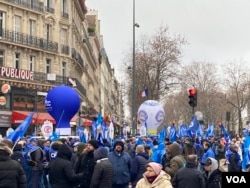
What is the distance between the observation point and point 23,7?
44.0 metres

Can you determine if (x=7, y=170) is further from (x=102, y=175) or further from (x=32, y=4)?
(x=32, y=4)

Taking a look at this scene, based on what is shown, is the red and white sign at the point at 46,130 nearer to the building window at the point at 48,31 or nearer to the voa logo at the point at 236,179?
the voa logo at the point at 236,179

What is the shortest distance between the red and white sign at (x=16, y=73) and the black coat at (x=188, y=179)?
32.6 meters

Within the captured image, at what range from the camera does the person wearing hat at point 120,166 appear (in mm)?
11922

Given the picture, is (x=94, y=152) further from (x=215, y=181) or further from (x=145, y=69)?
(x=145, y=69)

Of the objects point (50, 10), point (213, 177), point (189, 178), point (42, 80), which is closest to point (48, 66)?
point (42, 80)

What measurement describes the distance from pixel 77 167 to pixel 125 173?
4.43 ft

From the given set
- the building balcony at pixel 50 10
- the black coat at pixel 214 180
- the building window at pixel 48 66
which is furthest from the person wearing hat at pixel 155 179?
the building balcony at pixel 50 10

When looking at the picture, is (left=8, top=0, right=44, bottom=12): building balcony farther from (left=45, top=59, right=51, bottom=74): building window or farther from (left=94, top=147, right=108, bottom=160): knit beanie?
(left=94, top=147, right=108, bottom=160): knit beanie

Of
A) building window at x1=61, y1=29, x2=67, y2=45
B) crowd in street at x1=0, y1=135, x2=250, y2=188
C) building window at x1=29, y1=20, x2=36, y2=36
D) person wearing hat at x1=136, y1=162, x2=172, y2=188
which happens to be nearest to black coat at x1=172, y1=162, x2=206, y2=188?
crowd in street at x1=0, y1=135, x2=250, y2=188

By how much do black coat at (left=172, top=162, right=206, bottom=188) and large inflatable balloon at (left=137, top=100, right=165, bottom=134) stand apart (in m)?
20.7

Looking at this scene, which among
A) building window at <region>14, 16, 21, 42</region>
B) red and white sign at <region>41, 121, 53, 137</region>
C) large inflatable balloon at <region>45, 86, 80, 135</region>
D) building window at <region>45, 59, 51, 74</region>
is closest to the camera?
red and white sign at <region>41, 121, 53, 137</region>

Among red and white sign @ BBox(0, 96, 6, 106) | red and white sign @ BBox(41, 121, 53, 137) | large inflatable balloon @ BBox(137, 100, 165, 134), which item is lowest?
red and white sign @ BBox(41, 121, 53, 137)

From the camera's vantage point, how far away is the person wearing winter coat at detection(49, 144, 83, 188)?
→ 1017 cm
